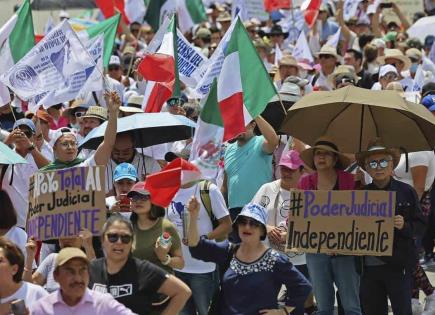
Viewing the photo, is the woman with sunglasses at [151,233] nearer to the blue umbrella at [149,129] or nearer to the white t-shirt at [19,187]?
the blue umbrella at [149,129]

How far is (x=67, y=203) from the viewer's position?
9188 mm

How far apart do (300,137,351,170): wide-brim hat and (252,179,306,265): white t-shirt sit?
1.44 ft

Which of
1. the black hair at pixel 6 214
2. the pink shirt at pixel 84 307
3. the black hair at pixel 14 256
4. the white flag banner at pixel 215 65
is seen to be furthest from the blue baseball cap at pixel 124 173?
the pink shirt at pixel 84 307

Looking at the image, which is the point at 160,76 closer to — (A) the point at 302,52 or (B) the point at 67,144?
(B) the point at 67,144

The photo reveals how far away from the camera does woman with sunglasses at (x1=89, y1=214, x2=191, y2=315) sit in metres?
7.92

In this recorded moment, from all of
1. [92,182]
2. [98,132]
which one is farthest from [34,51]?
[92,182]

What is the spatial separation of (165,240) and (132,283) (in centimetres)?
93

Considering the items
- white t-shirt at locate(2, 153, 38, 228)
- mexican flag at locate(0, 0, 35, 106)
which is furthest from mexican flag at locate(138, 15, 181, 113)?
white t-shirt at locate(2, 153, 38, 228)

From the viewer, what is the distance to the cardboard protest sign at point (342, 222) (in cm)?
928

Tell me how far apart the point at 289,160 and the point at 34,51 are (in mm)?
2867

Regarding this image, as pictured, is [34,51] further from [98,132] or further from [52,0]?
[52,0]

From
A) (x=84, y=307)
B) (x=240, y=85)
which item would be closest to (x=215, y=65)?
(x=240, y=85)

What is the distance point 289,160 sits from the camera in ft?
34.1

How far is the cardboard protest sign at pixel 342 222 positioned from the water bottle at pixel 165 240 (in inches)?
39.3
